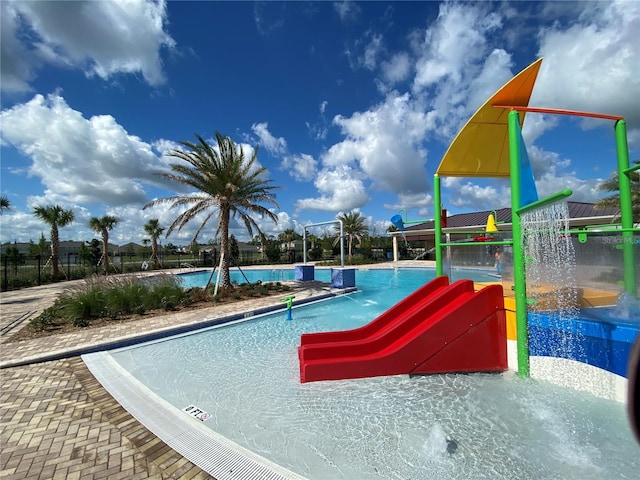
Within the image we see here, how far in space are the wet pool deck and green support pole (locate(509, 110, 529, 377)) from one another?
15.6ft

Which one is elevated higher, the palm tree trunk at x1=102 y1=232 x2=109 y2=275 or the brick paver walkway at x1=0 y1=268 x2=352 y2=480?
the palm tree trunk at x1=102 y1=232 x2=109 y2=275

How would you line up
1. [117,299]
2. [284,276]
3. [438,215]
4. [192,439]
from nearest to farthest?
[192,439], [438,215], [117,299], [284,276]

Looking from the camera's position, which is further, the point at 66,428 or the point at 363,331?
the point at 363,331

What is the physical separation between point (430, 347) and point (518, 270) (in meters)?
1.85

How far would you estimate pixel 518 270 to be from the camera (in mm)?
4863

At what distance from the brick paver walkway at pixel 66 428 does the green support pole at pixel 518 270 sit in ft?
15.7

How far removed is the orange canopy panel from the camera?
18.4ft

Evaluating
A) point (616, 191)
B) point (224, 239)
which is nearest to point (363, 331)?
point (224, 239)

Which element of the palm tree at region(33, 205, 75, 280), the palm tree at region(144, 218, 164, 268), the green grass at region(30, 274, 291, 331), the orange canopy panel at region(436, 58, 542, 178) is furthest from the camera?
the palm tree at region(144, 218, 164, 268)

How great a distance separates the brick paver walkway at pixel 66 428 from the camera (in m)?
3.04

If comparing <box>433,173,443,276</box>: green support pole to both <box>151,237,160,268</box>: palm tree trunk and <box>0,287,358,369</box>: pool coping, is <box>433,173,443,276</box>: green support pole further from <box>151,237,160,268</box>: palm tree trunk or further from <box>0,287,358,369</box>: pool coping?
<box>151,237,160,268</box>: palm tree trunk

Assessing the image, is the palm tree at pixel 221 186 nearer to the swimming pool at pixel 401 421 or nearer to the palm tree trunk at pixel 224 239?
the palm tree trunk at pixel 224 239

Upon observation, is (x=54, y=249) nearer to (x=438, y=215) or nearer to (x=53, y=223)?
(x=53, y=223)

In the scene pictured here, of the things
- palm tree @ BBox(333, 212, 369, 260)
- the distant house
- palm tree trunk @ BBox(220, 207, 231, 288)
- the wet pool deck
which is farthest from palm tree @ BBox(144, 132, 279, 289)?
palm tree @ BBox(333, 212, 369, 260)
